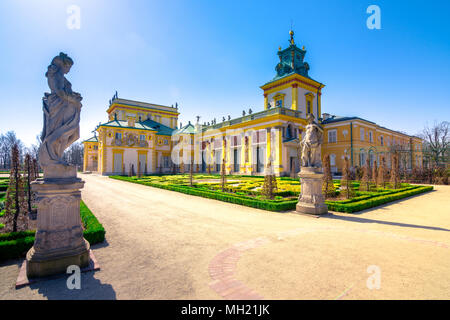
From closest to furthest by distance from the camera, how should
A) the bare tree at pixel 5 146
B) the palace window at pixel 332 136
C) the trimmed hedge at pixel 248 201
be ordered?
the trimmed hedge at pixel 248 201 → the palace window at pixel 332 136 → the bare tree at pixel 5 146

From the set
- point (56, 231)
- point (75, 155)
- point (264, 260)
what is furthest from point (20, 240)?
point (75, 155)

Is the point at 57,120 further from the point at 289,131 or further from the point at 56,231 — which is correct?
the point at 289,131

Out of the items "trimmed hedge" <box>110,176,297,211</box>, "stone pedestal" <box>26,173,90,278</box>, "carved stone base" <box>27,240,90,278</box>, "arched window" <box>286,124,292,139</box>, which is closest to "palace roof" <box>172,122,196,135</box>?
"arched window" <box>286,124,292,139</box>

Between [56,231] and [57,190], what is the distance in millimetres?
766

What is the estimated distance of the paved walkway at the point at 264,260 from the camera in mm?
3273

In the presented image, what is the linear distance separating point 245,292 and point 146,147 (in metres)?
39.0

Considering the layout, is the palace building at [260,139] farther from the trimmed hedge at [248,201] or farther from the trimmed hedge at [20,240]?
the trimmed hedge at [20,240]

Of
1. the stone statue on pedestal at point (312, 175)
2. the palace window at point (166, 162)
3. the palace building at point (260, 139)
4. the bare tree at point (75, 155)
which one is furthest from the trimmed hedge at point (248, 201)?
the bare tree at point (75, 155)

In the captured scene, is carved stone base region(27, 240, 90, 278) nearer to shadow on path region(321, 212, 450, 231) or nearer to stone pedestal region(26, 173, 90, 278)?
stone pedestal region(26, 173, 90, 278)

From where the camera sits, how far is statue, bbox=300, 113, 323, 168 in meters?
8.73

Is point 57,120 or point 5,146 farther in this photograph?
point 5,146

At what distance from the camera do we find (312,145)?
8.80m

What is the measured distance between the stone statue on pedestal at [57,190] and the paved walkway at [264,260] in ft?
1.35
